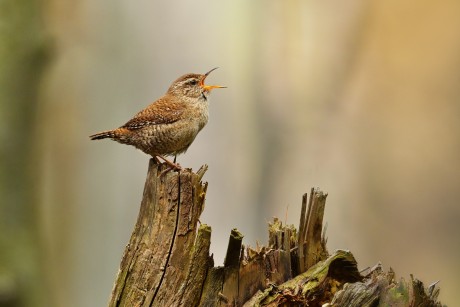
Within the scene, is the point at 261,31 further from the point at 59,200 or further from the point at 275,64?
the point at 59,200

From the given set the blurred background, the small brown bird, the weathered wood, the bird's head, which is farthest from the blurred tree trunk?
the weathered wood

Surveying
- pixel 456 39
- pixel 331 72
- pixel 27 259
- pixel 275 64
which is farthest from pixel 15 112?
pixel 456 39

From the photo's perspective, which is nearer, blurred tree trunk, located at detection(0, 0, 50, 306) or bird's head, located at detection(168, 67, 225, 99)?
bird's head, located at detection(168, 67, 225, 99)

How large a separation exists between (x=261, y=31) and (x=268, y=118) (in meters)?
0.60

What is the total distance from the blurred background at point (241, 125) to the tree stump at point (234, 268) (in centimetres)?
209

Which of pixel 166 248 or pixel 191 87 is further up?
pixel 191 87

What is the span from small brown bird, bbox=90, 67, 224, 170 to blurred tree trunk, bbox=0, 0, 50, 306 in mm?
1551

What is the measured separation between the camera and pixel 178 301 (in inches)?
116

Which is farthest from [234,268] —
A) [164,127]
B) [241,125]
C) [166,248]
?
[241,125]

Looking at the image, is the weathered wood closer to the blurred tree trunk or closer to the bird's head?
the bird's head

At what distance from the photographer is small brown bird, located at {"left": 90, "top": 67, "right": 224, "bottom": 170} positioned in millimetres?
3902

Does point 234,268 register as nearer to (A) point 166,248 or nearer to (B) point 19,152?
(A) point 166,248

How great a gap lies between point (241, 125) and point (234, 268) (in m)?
2.87

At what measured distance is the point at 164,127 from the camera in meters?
3.92
